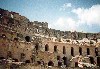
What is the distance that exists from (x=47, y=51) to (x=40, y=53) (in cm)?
148

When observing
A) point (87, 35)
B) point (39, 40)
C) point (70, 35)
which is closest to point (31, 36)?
point (39, 40)

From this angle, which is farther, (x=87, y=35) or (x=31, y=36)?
(x=87, y=35)

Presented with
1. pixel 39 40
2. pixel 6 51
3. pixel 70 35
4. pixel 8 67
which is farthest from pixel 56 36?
pixel 8 67

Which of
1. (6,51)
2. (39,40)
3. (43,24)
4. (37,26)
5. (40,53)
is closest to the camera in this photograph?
(6,51)

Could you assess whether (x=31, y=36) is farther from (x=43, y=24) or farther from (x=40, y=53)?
(x=43, y=24)

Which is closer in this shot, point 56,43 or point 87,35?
point 56,43

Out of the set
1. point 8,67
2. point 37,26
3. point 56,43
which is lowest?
point 8,67

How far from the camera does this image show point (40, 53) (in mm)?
29781

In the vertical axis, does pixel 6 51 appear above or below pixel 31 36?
below

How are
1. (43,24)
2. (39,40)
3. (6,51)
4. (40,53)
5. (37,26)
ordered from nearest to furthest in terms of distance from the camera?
(6,51)
(40,53)
(39,40)
(37,26)
(43,24)

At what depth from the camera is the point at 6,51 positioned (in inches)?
1034

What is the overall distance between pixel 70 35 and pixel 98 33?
593 cm

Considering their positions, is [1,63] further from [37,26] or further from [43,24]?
[43,24]


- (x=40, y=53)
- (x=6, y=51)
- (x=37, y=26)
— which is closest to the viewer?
(x=6, y=51)
